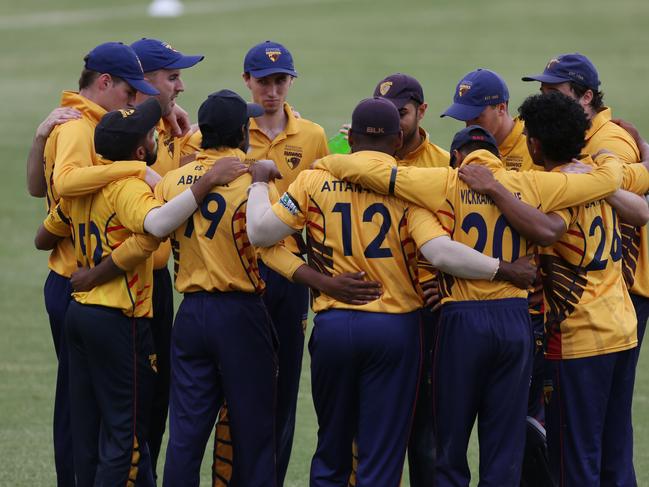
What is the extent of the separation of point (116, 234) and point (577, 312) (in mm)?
2318

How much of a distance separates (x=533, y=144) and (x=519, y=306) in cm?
83

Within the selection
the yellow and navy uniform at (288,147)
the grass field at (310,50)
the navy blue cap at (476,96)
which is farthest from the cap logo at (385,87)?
the grass field at (310,50)

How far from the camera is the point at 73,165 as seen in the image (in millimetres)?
6352

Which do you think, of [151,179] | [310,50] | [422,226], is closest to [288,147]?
[151,179]

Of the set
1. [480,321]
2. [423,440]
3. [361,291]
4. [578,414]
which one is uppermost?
[361,291]

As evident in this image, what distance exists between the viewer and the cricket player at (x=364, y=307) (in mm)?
5852

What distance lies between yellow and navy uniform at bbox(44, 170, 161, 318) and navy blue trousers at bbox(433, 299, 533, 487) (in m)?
1.53

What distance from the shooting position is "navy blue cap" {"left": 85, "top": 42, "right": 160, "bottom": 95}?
6633 mm

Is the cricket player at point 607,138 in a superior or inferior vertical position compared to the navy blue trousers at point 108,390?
superior

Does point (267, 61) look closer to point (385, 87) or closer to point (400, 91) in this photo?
point (385, 87)

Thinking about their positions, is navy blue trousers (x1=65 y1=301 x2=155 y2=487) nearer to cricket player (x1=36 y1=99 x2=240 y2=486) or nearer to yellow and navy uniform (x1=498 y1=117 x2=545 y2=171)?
cricket player (x1=36 y1=99 x2=240 y2=486)

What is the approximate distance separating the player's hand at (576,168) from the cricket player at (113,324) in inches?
78.7

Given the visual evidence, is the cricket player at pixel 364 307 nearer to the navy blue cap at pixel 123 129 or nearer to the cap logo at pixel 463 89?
the navy blue cap at pixel 123 129

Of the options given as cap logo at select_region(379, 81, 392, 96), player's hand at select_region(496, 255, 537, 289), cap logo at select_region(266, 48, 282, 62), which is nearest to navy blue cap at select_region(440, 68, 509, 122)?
cap logo at select_region(379, 81, 392, 96)
